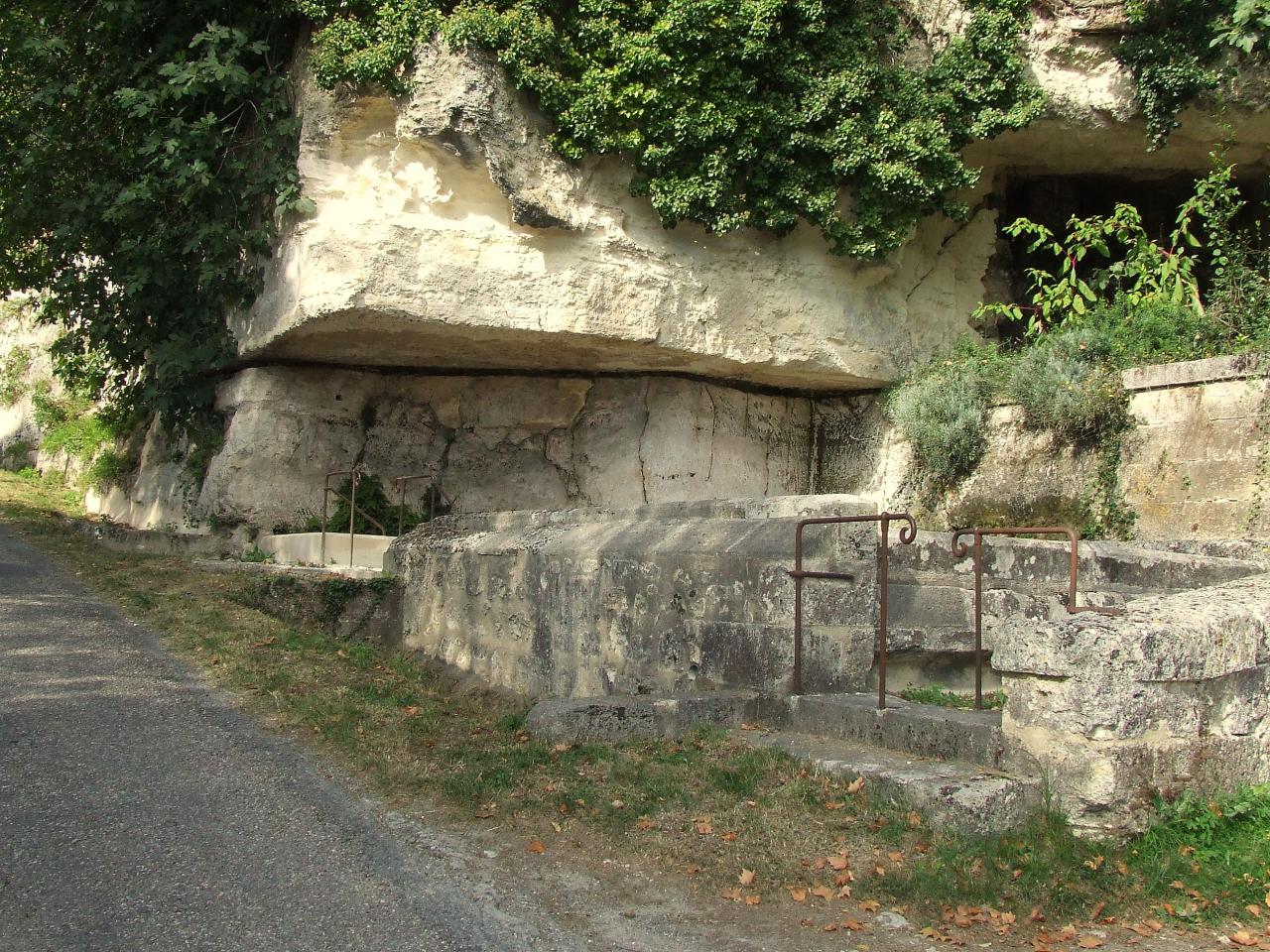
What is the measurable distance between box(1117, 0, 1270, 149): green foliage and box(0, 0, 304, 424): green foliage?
985 cm

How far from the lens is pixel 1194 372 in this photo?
31.9ft

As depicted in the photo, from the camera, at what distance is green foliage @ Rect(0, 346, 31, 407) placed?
23.7 metres

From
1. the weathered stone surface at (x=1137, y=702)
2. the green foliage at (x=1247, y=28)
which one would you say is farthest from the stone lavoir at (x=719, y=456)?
the green foliage at (x=1247, y=28)

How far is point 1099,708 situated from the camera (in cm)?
394

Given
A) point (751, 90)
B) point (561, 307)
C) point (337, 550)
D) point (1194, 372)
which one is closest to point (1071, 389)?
point (1194, 372)

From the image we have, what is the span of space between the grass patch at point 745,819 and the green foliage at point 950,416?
6657mm

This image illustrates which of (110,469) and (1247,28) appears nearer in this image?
(1247,28)

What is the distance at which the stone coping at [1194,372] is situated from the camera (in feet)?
30.4

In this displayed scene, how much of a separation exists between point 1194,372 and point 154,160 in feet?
38.0

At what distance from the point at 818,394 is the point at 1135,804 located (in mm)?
11269

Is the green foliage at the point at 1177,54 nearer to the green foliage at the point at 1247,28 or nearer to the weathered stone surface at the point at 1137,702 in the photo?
the green foliage at the point at 1247,28

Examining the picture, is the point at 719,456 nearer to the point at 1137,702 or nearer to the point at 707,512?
the point at 707,512

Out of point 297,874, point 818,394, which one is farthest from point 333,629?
point 818,394

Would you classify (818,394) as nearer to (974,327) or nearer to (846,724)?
(974,327)
